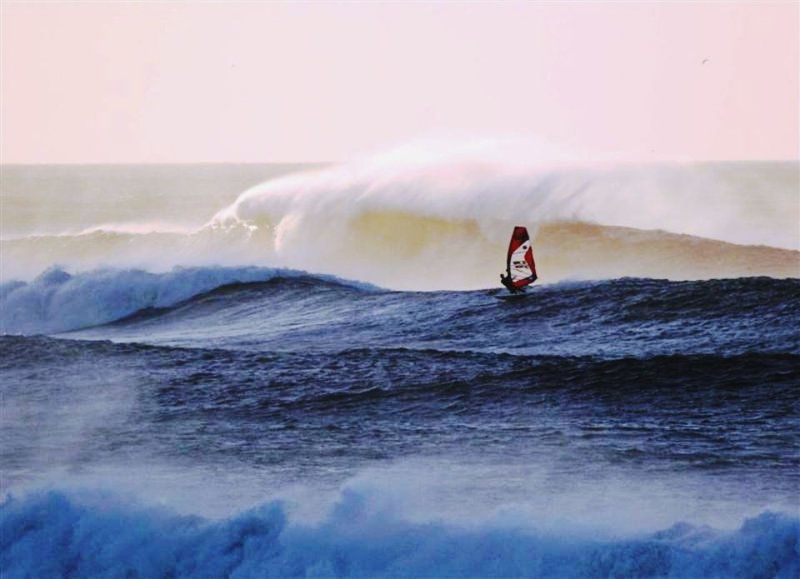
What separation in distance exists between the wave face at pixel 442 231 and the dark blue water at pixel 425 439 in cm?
363

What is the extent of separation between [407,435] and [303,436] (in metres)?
0.88

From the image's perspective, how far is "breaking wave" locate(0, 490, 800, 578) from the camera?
22.6 ft

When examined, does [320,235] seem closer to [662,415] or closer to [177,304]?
[177,304]

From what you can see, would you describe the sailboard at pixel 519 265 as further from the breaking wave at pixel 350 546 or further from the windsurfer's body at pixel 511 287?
the breaking wave at pixel 350 546

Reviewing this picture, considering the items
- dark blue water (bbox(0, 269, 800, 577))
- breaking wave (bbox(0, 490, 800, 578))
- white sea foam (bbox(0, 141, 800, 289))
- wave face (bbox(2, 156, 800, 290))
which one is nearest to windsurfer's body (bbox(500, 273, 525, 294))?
dark blue water (bbox(0, 269, 800, 577))

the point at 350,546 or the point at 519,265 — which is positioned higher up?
the point at 519,265

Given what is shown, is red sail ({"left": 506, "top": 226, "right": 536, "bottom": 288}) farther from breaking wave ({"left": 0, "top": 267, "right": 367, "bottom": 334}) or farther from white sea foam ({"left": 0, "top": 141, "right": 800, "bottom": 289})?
breaking wave ({"left": 0, "top": 267, "right": 367, "bottom": 334})

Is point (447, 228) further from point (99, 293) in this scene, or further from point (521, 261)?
point (99, 293)

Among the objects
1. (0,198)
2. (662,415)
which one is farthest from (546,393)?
(0,198)

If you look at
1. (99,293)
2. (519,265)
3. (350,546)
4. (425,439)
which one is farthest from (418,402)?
(99,293)

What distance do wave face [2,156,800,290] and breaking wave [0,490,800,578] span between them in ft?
30.4

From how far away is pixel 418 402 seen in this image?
10.3 metres

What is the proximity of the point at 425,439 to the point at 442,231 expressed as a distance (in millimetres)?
10554

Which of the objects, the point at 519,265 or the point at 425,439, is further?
the point at 519,265
